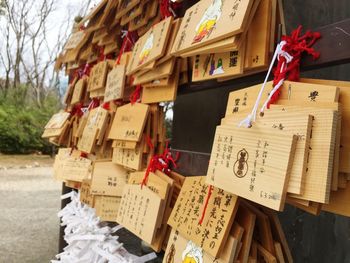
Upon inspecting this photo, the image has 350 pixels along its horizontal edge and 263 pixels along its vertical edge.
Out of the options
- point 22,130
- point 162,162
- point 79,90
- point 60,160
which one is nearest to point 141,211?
point 162,162

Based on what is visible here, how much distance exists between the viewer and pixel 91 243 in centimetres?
153

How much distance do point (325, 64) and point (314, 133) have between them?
0.15 m

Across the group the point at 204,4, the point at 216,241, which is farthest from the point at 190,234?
the point at 204,4

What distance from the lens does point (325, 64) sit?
0.62 m

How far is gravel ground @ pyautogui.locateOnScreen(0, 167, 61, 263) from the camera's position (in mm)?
3480

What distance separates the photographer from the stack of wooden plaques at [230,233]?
0.71 metres

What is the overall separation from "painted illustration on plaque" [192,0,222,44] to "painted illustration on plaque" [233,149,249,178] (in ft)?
0.86

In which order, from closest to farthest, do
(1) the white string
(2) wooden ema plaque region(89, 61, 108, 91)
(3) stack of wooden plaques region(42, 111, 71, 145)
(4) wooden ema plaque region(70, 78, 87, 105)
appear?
(1) the white string → (2) wooden ema plaque region(89, 61, 108, 91) → (4) wooden ema plaque region(70, 78, 87, 105) → (3) stack of wooden plaques region(42, 111, 71, 145)

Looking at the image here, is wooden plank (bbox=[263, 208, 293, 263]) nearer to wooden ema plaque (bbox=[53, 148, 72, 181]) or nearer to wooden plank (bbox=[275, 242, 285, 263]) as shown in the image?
wooden plank (bbox=[275, 242, 285, 263])

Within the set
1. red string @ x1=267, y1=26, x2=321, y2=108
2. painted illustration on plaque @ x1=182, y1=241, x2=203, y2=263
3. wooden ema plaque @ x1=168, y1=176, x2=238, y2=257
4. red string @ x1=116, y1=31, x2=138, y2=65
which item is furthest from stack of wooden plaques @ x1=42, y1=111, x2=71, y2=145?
red string @ x1=267, y1=26, x2=321, y2=108

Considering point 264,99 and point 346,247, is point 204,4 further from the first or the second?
point 346,247

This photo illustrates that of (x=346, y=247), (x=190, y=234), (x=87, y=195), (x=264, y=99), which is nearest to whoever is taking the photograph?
(x=264, y=99)

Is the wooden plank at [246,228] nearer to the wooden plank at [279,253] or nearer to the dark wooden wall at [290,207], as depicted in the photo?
the wooden plank at [279,253]

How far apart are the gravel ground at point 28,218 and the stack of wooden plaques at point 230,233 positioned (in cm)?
281
